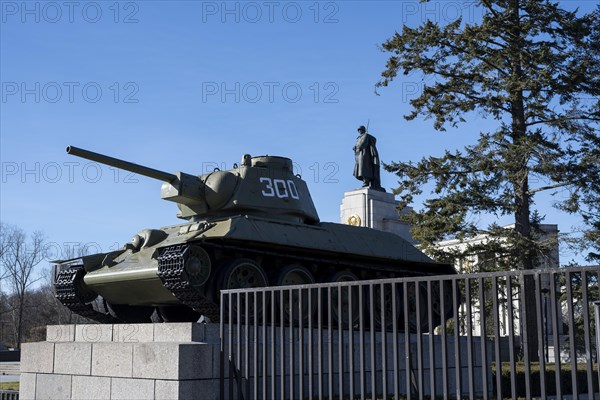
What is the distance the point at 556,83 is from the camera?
87.9 feet

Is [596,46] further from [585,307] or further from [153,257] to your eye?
[585,307]

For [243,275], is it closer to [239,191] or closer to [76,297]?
[239,191]

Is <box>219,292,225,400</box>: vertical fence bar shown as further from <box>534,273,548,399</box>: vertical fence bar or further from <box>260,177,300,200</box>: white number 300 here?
<box>260,177,300,200</box>: white number 300

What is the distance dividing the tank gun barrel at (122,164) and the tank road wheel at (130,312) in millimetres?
3199

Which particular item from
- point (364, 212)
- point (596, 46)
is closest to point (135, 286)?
point (596, 46)

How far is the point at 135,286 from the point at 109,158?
2.66 meters

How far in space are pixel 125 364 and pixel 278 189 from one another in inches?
327

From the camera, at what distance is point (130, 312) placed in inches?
776

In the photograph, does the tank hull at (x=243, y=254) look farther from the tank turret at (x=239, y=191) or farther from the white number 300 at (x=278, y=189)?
the white number 300 at (x=278, y=189)

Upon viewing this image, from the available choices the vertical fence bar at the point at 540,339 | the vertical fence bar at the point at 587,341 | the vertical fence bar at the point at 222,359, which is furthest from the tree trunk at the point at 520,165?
the vertical fence bar at the point at 587,341

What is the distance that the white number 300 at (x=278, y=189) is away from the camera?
1892cm

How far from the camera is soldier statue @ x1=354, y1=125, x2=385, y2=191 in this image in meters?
38.9

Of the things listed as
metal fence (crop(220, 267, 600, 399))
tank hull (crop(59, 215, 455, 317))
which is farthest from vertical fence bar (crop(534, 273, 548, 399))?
tank hull (crop(59, 215, 455, 317))

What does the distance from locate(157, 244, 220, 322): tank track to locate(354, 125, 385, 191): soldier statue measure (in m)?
22.9
